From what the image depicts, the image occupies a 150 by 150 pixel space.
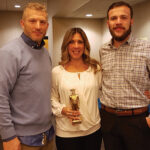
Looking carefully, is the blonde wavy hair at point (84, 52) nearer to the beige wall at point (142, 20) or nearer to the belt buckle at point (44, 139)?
the belt buckle at point (44, 139)

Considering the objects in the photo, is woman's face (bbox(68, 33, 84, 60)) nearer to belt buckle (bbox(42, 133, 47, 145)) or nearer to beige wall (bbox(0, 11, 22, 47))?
belt buckle (bbox(42, 133, 47, 145))

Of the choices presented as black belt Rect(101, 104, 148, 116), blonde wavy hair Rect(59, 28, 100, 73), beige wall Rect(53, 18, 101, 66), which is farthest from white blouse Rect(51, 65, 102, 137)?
beige wall Rect(53, 18, 101, 66)

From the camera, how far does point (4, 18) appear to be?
20.8 feet

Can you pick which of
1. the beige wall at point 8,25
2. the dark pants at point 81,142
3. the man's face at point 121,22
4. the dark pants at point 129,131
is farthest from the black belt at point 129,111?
the beige wall at point 8,25

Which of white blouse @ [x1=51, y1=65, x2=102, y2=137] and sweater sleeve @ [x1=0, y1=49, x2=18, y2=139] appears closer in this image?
sweater sleeve @ [x1=0, y1=49, x2=18, y2=139]

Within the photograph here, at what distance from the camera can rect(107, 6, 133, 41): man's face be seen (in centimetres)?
155

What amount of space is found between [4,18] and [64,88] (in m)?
5.58

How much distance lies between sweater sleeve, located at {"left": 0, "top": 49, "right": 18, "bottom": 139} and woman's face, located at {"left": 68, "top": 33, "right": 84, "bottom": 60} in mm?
676

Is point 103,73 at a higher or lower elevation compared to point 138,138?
higher

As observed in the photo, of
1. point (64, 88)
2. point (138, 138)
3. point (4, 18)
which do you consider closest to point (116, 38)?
point (64, 88)

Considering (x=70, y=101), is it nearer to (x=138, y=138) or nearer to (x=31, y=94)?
(x=31, y=94)

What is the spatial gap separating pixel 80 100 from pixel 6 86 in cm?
68

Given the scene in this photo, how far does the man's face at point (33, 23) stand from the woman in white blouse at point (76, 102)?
1.39 feet

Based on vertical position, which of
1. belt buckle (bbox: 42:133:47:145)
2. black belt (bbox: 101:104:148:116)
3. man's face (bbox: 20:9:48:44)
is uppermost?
man's face (bbox: 20:9:48:44)
